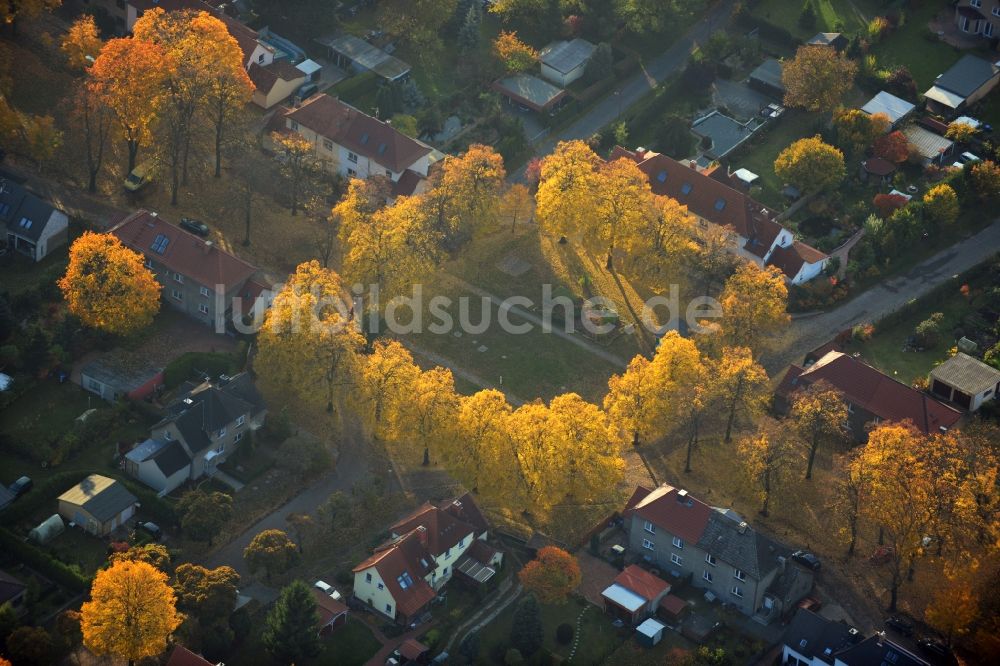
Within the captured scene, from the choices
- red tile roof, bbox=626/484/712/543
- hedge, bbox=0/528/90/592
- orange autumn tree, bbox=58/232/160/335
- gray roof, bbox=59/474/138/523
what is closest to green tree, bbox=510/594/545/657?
red tile roof, bbox=626/484/712/543

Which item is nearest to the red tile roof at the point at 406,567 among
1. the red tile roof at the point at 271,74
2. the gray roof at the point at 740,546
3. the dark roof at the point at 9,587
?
the gray roof at the point at 740,546

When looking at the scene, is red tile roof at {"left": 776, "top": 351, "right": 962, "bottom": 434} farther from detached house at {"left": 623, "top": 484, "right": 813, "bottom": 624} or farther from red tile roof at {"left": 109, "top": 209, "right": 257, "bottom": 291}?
red tile roof at {"left": 109, "top": 209, "right": 257, "bottom": 291}

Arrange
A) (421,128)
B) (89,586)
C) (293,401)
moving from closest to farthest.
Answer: (89,586) → (293,401) → (421,128)

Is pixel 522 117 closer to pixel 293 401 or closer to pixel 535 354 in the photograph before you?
pixel 535 354

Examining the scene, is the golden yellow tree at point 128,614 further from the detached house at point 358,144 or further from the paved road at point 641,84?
the paved road at point 641,84

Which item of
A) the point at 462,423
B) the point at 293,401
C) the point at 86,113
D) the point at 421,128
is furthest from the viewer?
the point at 421,128

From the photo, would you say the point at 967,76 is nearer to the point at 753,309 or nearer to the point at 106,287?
the point at 753,309

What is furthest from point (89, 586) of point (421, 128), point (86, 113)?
point (421, 128)
